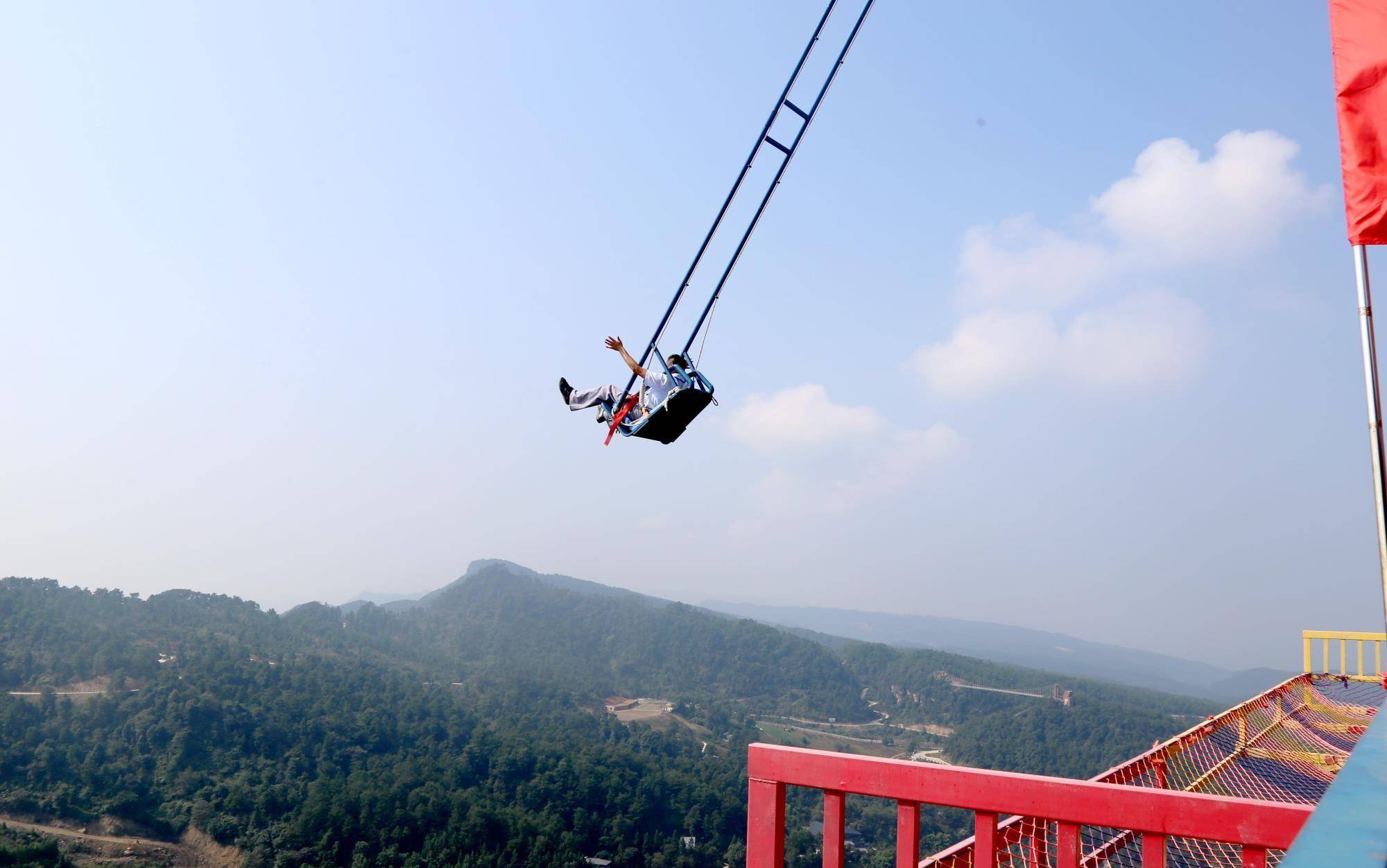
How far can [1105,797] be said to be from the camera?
98.4 inches

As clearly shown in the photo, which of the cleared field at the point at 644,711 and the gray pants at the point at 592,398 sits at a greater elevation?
the gray pants at the point at 592,398

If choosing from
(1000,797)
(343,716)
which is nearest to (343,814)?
(343,716)

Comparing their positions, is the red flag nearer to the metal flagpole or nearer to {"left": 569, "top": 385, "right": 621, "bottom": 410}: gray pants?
the metal flagpole

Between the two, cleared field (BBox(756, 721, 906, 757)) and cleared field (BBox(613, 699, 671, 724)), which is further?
cleared field (BBox(613, 699, 671, 724))

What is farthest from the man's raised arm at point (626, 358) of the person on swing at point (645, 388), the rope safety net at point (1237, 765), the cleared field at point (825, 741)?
the cleared field at point (825, 741)

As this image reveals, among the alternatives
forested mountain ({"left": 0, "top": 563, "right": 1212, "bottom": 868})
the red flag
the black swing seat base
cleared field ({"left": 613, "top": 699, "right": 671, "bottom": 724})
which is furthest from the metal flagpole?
cleared field ({"left": 613, "top": 699, "right": 671, "bottom": 724})

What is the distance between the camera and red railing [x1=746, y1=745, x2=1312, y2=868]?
234cm

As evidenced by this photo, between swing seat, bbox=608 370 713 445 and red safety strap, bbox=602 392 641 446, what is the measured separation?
0.32 feet

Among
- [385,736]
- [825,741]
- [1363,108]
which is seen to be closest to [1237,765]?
[1363,108]

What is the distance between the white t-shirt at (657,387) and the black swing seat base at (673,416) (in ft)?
0.22

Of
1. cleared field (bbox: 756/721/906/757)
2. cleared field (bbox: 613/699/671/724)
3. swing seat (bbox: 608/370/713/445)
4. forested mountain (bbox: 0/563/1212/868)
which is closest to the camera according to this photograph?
swing seat (bbox: 608/370/713/445)

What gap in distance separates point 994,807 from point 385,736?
272ft

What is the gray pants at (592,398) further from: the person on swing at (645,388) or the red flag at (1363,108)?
the red flag at (1363,108)

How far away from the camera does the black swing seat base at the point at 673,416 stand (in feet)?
23.1
